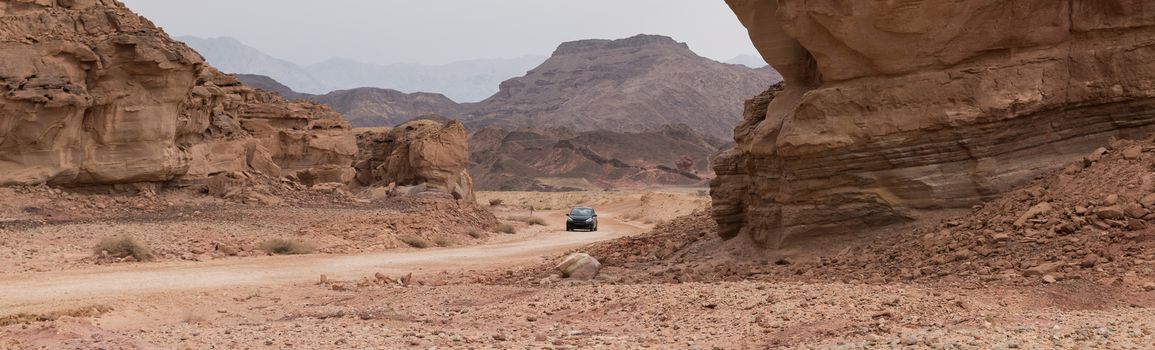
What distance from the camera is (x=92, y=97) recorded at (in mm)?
23703

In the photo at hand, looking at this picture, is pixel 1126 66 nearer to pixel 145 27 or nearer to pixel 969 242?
pixel 969 242

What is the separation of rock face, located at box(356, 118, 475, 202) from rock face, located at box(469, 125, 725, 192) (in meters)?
46.9

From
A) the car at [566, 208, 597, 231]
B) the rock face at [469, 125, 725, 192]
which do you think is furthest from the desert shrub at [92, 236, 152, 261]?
the rock face at [469, 125, 725, 192]

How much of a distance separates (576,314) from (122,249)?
1171cm

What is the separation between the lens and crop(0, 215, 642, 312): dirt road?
11922 millimetres

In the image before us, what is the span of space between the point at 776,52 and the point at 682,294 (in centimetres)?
555

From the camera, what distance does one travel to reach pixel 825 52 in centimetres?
1178

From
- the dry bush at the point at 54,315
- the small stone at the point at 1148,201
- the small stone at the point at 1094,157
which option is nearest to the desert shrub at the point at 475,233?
the dry bush at the point at 54,315

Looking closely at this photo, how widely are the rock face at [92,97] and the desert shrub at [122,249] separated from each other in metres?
6.91

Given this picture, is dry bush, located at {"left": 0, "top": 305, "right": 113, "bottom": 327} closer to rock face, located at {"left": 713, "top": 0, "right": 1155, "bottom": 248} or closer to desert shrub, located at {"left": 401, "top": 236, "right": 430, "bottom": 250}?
rock face, located at {"left": 713, "top": 0, "right": 1155, "bottom": 248}

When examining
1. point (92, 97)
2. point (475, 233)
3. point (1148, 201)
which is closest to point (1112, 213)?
point (1148, 201)

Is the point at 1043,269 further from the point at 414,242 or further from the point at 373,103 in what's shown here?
the point at 373,103

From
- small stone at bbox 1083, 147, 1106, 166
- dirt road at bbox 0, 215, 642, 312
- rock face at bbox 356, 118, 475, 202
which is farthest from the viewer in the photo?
rock face at bbox 356, 118, 475, 202

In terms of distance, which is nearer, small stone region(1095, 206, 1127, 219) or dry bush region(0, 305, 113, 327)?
dry bush region(0, 305, 113, 327)
